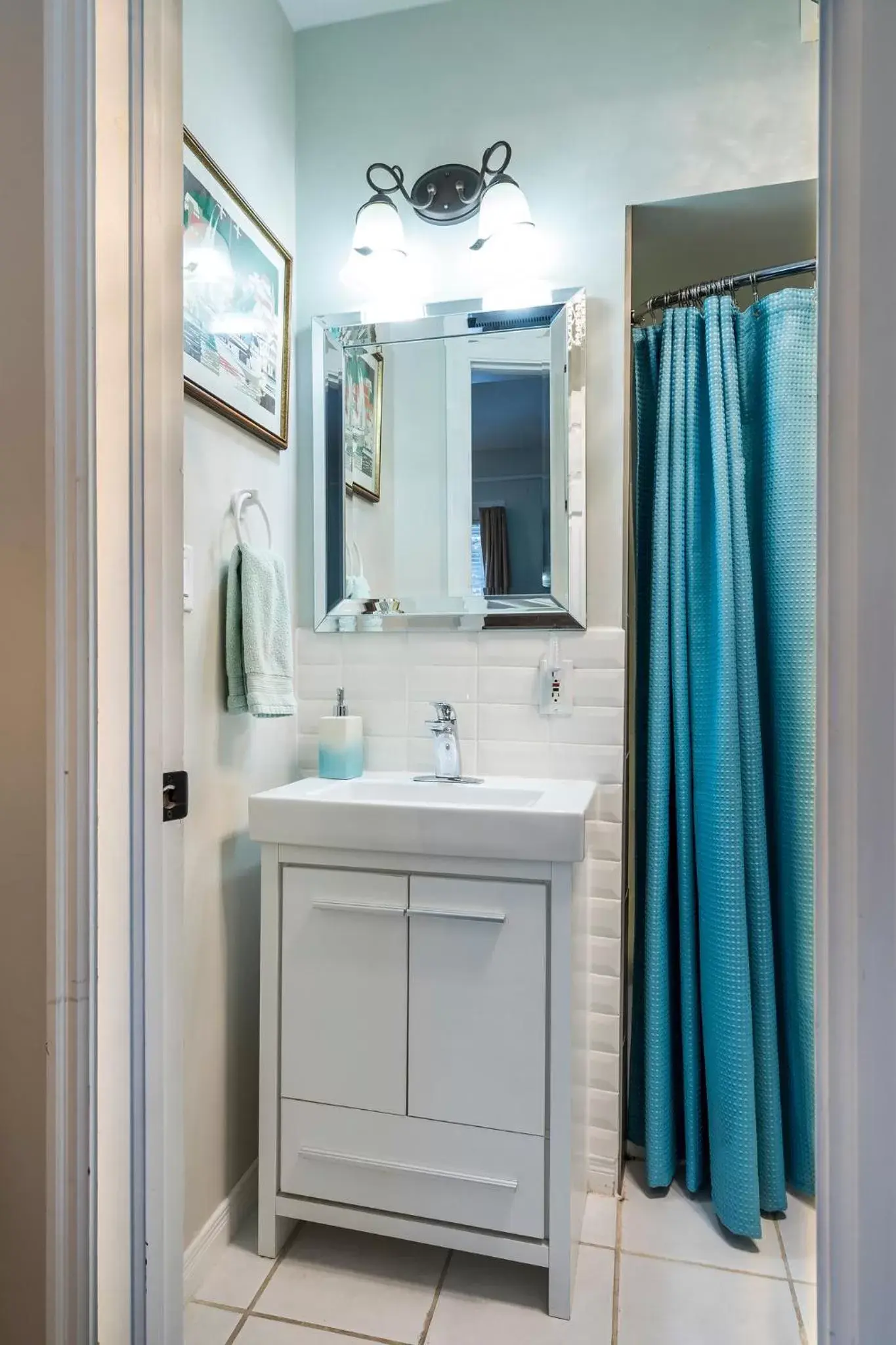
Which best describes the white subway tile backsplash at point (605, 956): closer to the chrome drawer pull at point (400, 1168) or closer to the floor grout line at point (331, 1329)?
the chrome drawer pull at point (400, 1168)

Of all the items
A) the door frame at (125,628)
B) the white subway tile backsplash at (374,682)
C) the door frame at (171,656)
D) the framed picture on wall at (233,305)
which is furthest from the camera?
the white subway tile backsplash at (374,682)

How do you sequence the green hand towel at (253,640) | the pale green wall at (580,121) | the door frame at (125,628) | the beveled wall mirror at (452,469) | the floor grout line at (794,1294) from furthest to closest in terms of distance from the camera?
1. the beveled wall mirror at (452,469)
2. the pale green wall at (580,121)
3. the green hand towel at (253,640)
4. the floor grout line at (794,1294)
5. the door frame at (125,628)

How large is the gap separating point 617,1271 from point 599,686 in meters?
1.12

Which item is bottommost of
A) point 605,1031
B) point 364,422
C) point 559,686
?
point 605,1031

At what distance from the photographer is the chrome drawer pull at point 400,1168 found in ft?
4.33

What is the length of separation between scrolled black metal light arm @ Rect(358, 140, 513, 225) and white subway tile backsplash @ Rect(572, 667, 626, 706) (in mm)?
1090

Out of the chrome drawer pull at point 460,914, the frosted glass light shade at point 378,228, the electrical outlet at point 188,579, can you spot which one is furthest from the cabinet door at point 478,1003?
the frosted glass light shade at point 378,228

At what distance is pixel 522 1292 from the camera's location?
1.37m

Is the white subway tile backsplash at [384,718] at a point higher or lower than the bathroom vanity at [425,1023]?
higher

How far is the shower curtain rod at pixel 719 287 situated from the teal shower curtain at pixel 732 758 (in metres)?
0.05

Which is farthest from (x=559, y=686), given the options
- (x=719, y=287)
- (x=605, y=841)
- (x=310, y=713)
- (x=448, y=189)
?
(x=448, y=189)

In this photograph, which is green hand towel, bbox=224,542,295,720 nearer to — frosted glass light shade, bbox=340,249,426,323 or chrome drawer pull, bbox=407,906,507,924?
chrome drawer pull, bbox=407,906,507,924

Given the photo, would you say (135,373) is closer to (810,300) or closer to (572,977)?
(572,977)

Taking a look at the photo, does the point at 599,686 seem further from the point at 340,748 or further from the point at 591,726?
the point at 340,748
